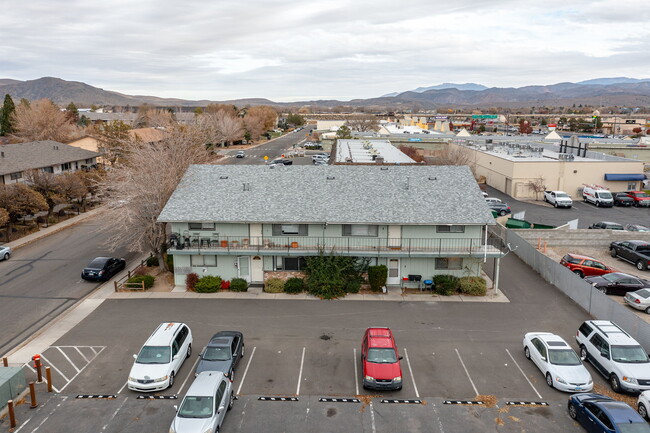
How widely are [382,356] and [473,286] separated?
11.6 m

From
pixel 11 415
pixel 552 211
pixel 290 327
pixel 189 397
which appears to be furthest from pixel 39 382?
pixel 552 211

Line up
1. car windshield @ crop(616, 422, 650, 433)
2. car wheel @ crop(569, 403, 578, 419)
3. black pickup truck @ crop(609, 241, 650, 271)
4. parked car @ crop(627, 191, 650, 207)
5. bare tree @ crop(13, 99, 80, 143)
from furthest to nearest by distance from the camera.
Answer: bare tree @ crop(13, 99, 80, 143) → parked car @ crop(627, 191, 650, 207) → black pickup truck @ crop(609, 241, 650, 271) → car wheel @ crop(569, 403, 578, 419) → car windshield @ crop(616, 422, 650, 433)

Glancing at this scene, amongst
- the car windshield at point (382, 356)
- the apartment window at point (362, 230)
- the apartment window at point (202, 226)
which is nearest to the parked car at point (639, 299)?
the apartment window at point (362, 230)

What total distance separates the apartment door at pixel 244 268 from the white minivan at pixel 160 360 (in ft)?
28.3

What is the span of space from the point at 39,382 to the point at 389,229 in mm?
19769

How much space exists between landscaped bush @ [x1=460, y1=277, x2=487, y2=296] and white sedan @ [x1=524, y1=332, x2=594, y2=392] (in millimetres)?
7359

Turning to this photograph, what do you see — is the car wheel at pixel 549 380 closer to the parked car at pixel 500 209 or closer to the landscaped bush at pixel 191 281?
the landscaped bush at pixel 191 281

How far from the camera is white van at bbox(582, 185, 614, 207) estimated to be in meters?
54.4

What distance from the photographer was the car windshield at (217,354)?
20.3m

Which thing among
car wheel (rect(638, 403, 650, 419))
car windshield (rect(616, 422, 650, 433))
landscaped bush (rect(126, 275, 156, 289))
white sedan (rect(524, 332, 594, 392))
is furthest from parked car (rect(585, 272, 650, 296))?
landscaped bush (rect(126, 275, 156, 289))

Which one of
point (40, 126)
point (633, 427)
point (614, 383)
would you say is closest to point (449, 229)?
point (614, 383)

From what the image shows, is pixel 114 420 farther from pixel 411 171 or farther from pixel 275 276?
pixel 411 171

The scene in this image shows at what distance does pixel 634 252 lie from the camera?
35.6 meters

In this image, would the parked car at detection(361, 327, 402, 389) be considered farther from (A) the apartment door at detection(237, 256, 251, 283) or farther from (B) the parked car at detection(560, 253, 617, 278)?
(B) the parked car at detection(560, 253, 617, 278)
